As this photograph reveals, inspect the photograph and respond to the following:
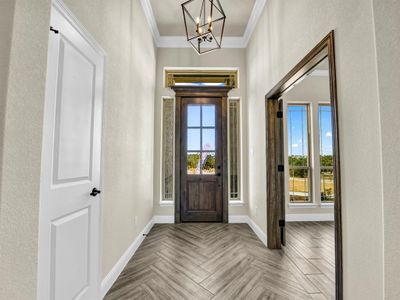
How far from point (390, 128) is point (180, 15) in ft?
11.4

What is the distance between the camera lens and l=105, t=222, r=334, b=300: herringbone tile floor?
1.86 meters

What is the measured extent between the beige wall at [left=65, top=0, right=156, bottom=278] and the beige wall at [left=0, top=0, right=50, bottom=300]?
66 cm

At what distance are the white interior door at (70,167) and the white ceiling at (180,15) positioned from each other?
2.10 m

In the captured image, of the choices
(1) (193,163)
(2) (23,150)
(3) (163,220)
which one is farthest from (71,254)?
(1) (193,163)

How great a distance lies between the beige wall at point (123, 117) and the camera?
1.82m

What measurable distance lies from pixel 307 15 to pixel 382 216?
173 centimetres

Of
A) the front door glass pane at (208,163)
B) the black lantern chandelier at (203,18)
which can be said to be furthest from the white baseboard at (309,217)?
the black lantern chandelier at (203,18)

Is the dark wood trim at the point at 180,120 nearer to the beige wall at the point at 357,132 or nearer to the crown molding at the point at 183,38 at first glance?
the crown molding at the point at 183,38

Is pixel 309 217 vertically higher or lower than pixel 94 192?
lower

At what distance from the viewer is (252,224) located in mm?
3598

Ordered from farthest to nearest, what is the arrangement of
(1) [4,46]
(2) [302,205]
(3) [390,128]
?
(2) [302,205]
(3) [390,128]
(1) [4,46]

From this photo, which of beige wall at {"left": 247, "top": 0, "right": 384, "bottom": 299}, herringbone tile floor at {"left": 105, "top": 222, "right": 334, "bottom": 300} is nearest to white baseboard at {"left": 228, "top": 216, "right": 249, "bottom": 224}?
herringbone tile floor at {"left": 105, "top": 222, "right": 334, "bottom": 300}

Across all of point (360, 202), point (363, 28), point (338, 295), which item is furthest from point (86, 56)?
point (338, 295)

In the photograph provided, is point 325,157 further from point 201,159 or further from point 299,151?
point 201,159
